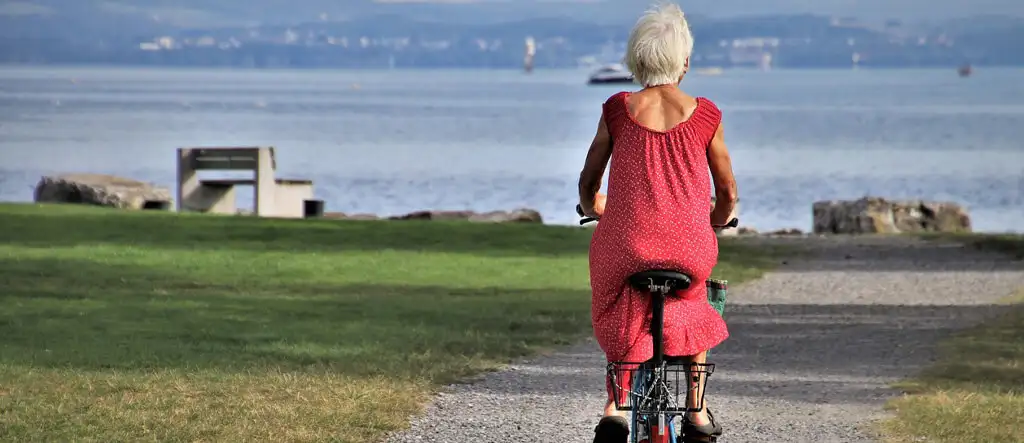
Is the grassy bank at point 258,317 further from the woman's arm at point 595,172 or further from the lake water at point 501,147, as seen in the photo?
the lake water at point 501,147

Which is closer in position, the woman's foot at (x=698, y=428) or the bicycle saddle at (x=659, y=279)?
the bicycle saddle at (x=659, y=279)

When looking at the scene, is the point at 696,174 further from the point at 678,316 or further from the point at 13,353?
the point at 13,353

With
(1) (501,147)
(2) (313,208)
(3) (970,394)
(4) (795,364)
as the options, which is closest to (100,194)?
(2) (313,208)

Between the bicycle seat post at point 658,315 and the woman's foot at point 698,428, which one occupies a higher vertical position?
the bicycle seat post at point 658,315

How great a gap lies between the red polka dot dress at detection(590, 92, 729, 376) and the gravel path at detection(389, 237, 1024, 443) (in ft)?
7.79

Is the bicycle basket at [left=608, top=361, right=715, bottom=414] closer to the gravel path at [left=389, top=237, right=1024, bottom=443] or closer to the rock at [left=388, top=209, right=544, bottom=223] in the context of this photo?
the gravel path at [left=389, top=237, right=1024, bottom=443]

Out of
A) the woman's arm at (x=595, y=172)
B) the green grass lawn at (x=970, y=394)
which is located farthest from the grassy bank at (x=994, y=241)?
the woman's arm at (x=595, y=172)

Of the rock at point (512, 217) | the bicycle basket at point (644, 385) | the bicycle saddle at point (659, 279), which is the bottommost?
the bicycle basket at point (644, 385)

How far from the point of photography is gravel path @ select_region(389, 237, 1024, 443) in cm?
814

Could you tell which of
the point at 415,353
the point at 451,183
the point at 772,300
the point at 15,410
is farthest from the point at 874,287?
the point at 451,183

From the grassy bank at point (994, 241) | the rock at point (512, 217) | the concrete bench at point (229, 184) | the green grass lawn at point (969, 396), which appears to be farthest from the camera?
the rock at point (512, 217)

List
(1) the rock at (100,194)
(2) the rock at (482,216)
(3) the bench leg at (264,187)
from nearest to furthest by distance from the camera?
1. (3) the bench leg at (264,187)
2. (1) the rock at (100,194)
3. (2) the rock at (482,216)

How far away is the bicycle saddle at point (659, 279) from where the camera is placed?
5.34 m

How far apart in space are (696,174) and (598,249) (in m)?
0.40
